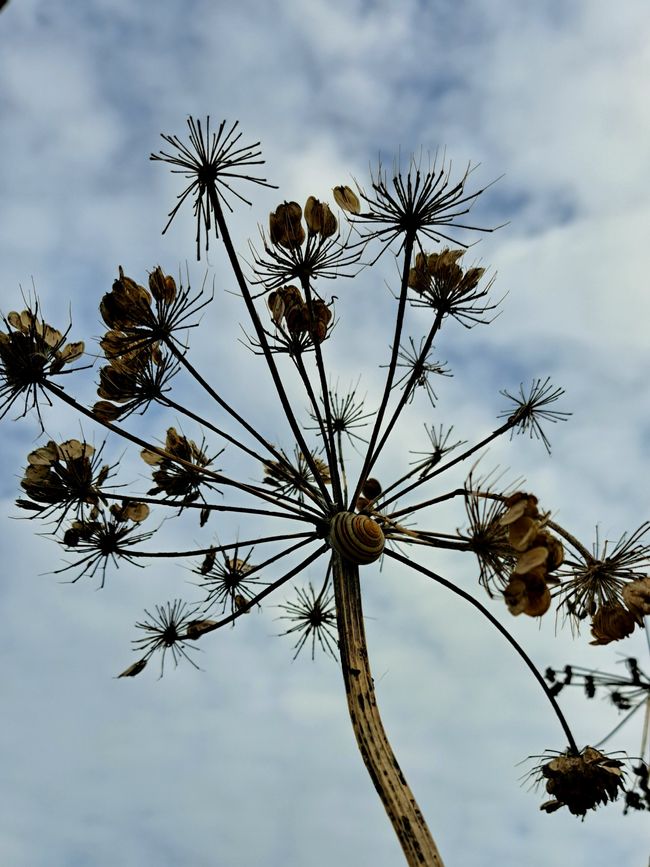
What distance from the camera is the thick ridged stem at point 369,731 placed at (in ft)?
17.9

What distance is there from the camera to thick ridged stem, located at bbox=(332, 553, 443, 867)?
5.45m

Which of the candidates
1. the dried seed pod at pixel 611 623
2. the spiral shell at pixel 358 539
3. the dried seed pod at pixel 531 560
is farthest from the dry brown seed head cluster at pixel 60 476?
the dried seed pod at pixel 611 623

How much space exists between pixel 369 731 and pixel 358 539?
1343 mm

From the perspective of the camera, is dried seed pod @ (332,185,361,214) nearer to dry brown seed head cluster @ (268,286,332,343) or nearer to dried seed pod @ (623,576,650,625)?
dry brown seed head cluster @ (268,286,332,343)

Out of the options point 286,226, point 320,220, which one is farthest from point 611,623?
point 286,226

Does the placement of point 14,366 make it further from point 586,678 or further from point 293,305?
point 586,678

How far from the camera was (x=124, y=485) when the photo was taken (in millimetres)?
7332

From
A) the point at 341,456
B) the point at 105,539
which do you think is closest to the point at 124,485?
the point at 105,539

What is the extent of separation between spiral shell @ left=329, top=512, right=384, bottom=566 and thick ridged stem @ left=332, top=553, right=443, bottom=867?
0.56 feet

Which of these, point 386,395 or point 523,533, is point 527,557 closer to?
point 523,533

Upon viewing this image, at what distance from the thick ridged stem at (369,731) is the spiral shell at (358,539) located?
0.56ft

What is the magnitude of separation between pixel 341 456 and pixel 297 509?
2.45ft

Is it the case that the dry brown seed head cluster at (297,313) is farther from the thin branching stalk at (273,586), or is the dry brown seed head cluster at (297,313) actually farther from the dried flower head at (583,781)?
the dried flower head at (583,781)

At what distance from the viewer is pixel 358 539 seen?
6.40 meters
